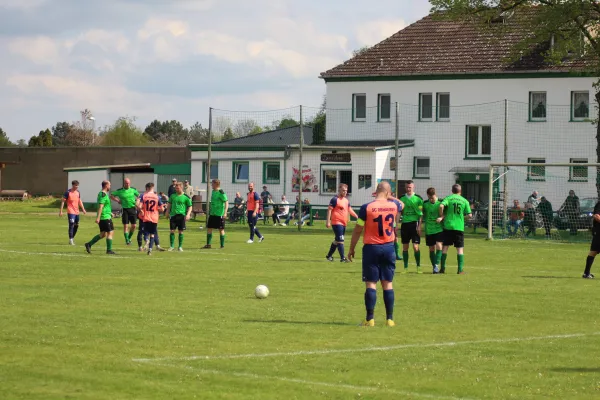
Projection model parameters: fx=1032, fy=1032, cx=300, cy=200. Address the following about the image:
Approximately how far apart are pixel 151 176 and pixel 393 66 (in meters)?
16.5

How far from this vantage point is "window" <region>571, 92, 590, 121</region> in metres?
52.8

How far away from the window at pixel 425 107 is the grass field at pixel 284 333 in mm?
31334

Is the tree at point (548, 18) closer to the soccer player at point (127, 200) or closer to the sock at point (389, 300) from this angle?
the soccer player at point (127, 200)

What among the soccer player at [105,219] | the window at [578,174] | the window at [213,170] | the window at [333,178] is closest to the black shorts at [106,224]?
the soccer player at [105,219]

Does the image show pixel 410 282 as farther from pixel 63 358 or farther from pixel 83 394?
pixel 83 394

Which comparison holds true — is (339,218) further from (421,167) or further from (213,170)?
(213,170)

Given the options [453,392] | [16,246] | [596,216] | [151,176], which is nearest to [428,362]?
[453,392]

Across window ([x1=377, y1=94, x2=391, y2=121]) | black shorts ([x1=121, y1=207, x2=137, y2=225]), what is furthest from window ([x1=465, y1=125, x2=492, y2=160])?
black shorts ([x1=121, y1=207, x2=137, y2=225])

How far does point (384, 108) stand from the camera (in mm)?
57594

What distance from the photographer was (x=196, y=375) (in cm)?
1022

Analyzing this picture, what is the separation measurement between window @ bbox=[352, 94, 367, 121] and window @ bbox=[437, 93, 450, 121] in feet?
13.8

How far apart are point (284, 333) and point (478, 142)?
42.2m

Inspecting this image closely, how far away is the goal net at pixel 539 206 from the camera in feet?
127

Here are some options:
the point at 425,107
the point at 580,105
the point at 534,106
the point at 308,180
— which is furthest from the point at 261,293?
the point at 425,107
